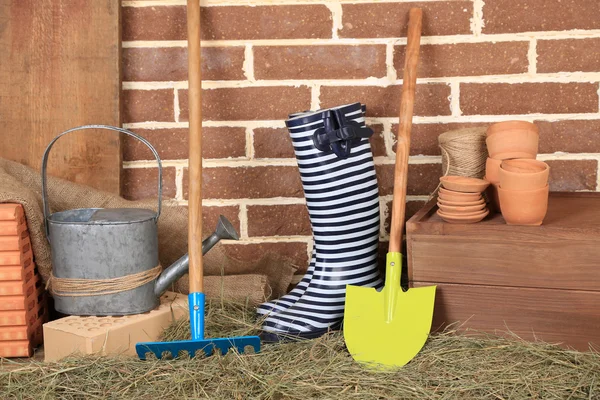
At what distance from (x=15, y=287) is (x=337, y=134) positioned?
0.74m

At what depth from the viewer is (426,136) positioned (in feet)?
5.90

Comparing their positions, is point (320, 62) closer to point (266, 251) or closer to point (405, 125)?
point (405, 125)

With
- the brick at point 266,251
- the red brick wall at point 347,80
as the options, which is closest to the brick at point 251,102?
the red brick wall at point 347,80

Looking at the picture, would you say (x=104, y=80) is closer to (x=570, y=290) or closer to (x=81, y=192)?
(x=81, y=192)

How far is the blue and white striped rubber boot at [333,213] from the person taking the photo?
154cm

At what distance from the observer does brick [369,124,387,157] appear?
1799 millimetres

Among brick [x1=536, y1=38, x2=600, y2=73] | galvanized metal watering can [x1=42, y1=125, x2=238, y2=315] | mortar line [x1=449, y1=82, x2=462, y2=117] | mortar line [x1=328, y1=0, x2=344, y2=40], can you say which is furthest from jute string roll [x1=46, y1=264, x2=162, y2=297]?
brick [x1=536, y1=38, x2=600, y2=73]

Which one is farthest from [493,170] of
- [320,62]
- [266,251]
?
[266,251]

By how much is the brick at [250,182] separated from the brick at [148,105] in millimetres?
156

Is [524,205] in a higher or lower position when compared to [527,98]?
lower

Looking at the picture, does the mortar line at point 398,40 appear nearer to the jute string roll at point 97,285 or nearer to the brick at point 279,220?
the brick at point 279,220

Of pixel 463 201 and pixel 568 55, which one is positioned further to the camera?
pixel 568 55

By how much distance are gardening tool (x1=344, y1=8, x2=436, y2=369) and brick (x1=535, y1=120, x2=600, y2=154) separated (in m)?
0.41

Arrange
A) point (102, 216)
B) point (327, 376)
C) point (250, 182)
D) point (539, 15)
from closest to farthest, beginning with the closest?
1. point (327, 376)
2. point (102, 216)
3. point (539, 15)
4. point (250, 182)
